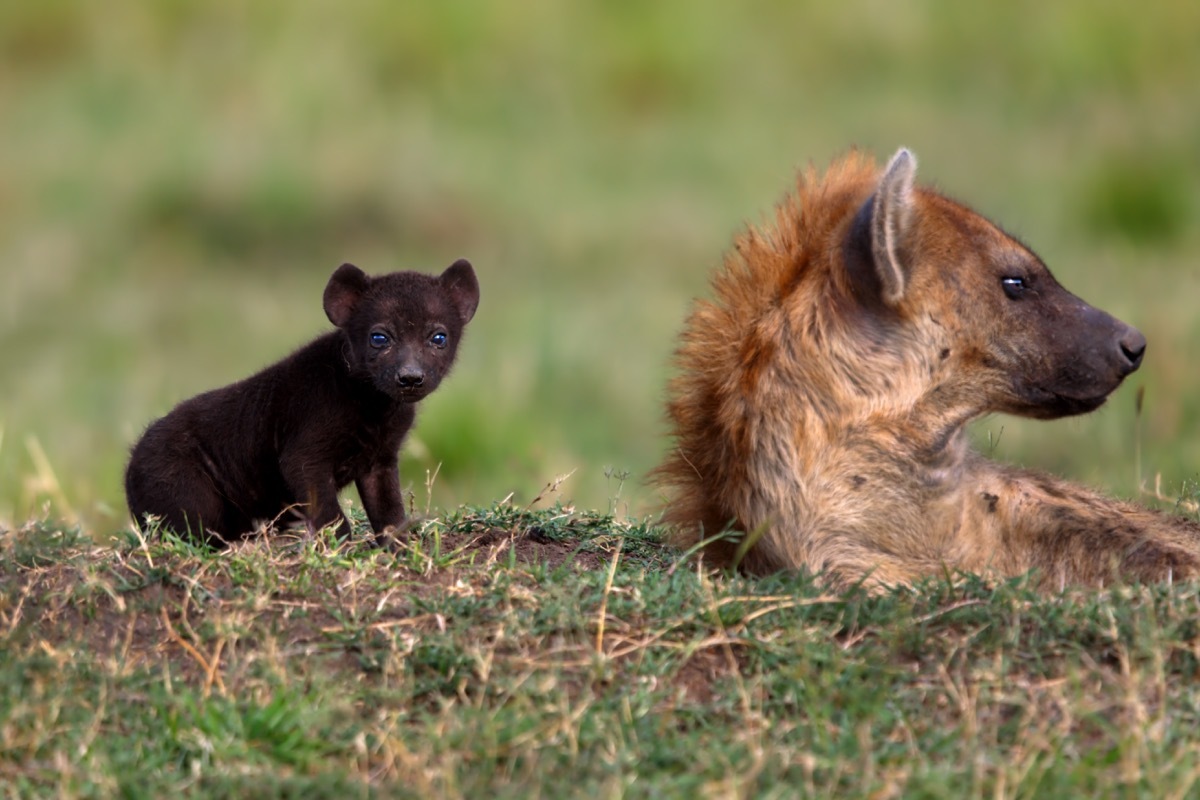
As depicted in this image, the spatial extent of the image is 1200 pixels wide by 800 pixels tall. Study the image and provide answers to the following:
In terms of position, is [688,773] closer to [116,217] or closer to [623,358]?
[623,358]

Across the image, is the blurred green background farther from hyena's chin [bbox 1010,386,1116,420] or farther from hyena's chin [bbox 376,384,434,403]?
hyena's chin [bbox 1010,386,1116,420]

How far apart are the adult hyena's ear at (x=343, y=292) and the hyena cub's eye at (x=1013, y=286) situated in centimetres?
168

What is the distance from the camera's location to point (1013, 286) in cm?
471

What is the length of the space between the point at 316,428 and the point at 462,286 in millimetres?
661

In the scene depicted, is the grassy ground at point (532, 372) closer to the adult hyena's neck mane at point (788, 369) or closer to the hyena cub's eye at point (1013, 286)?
the adult hyena's neck mane at point (788, 369)

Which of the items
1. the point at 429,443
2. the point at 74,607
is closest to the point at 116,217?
the point at 429,443

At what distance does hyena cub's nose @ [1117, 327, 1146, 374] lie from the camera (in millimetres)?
4660

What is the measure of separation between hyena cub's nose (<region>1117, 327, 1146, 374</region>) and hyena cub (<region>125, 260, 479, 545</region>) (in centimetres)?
178

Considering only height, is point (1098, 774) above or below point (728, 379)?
below

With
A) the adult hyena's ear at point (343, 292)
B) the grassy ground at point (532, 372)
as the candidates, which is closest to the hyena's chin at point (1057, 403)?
the grassy ground at point (532, 372)

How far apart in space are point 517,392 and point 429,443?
1.31 m

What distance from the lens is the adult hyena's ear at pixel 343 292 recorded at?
5067 millimetres

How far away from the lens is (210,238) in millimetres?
13289

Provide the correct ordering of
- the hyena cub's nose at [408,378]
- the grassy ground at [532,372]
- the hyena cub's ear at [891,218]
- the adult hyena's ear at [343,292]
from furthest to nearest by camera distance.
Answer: the adult hyena's ear at [343,292]
the hyena cub's nose at [408,378]
the hyena cub's ear at [891,218]
the grassy ground at [532,372]
